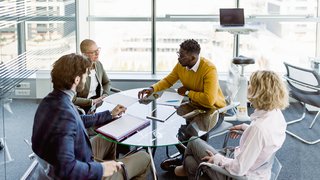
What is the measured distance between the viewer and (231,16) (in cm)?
534

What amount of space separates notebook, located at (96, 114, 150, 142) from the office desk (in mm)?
29

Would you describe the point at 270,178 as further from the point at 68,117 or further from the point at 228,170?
the point at 68,117

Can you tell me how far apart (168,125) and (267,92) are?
0.76m

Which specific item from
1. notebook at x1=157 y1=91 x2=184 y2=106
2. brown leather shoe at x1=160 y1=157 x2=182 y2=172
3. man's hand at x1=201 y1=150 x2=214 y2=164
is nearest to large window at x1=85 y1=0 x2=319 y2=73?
notebook at x1=157 y1=91 x2=184 y2=106

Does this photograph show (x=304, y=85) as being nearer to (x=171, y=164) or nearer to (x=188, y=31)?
(x=171, y=164)

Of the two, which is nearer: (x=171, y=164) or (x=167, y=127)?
(x=167, y=127)

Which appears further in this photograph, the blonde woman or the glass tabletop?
the glass tabletop

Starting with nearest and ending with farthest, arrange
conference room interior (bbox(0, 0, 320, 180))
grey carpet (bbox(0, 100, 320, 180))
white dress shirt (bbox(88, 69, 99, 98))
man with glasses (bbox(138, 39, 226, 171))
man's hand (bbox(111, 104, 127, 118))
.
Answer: man's hand (bbox(111, 104, 127, 118)) < man with glasses (bbox(138, 39, 226, 171)) < grey carpet (bbox(0, 100, 320, 180)) < white dress shirt (bbox(88, 69, 99, 98)) < conference room interior (bbox(0, 0, 320, 180))

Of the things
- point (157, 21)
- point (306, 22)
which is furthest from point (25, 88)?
point (306, 22)

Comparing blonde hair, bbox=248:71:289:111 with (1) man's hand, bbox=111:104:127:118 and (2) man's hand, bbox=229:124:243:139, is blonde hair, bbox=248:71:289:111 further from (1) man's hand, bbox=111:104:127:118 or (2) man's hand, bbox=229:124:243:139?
(1) man's hand, bbox=111:104:127:118

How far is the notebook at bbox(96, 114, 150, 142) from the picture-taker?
2705 millimetres

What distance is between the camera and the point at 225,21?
5.33 meters

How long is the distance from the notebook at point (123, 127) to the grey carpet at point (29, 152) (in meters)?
0.78

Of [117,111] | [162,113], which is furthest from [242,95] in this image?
[117,111]
